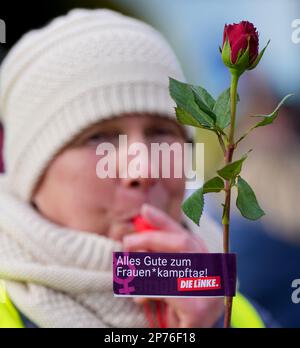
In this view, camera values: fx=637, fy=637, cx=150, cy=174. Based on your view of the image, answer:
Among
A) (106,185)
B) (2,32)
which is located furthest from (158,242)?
(2,32)

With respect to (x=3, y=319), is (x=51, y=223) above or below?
above

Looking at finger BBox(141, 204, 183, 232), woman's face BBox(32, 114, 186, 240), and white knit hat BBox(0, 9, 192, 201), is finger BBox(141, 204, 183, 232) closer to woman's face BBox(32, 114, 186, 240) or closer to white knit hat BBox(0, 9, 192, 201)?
woman's face BBox(32, 114, 186, 240)

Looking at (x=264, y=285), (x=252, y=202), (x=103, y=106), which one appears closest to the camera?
(x=252, y=202)

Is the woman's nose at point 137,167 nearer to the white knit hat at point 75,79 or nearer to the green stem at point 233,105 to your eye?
the white knit hat at point 75,79

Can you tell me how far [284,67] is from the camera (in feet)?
6.01

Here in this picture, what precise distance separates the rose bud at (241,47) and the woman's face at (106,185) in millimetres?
Answer: 762

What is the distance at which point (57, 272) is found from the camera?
1.79m

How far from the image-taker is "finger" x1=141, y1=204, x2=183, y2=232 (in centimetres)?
183

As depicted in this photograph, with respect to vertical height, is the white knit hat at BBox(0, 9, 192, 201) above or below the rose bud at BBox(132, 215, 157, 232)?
above

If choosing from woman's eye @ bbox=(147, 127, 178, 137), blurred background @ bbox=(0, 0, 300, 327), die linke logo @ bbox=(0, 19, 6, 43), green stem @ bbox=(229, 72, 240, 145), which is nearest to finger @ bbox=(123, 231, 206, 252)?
blurred background @ bbox=(0, 0, 300, 327)

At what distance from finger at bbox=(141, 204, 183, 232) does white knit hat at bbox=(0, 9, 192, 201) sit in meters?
0.28
